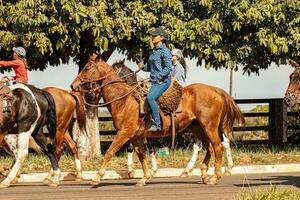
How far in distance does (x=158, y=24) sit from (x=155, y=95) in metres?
6.69

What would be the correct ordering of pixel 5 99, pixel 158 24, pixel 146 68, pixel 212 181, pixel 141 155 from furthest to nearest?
pixel 158 24 → pixel 141 155 → pixel 212 181 → pixel 146 68 → pixel 5 99

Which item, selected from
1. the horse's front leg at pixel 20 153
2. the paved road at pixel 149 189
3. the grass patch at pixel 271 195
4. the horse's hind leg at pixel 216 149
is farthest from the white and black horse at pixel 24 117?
the grass patch at pixel 271 195

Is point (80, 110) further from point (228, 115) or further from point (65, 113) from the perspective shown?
point (228, 115)

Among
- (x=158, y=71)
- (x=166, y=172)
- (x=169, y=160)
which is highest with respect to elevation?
(x=158, y=71)

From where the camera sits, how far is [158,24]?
64.3ft

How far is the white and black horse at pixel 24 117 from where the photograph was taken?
1348 centimetres

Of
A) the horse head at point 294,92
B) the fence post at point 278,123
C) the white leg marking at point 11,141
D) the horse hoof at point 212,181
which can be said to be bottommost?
the fence post at point 278,123

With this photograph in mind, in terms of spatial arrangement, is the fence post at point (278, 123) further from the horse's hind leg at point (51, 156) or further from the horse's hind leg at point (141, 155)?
the horse's hind leg at point (51, 156)

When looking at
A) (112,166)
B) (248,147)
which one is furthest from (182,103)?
(248,147)

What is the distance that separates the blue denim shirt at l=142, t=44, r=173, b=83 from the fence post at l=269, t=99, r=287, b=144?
12.5 m

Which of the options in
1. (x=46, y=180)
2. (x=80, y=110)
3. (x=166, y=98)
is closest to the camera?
(x=166, y=98)

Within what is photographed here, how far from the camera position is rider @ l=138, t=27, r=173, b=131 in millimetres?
13156

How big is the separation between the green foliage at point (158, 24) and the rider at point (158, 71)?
17.2ft

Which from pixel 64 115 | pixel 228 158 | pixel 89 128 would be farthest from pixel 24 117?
pixel 89 128
